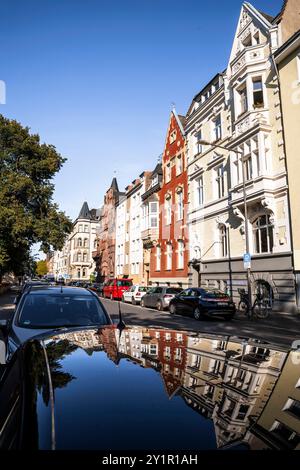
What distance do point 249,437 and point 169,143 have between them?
113 feet

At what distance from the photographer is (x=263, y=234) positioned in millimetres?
19297

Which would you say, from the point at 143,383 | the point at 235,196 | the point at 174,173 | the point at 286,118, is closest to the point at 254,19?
the point at 286,118

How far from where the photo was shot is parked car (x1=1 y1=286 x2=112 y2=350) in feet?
13.4

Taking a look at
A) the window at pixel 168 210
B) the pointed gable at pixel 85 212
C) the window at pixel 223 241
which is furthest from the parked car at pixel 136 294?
the pointed gable at pixel 85 212

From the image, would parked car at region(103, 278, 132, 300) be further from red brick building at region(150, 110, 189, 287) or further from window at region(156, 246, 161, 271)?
window at region(156, 246, 161, 271)

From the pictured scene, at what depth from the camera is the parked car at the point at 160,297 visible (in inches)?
774

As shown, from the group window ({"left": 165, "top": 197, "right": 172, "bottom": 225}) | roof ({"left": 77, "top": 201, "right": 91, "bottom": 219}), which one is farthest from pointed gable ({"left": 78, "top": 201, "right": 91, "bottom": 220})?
window ({"left": 165, "top": 197, "right": 172, "bottom": 225})

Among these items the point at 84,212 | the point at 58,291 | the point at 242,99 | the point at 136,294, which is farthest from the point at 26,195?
the point at 84,212

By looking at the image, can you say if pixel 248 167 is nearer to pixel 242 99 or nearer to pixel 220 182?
pixel 220 182

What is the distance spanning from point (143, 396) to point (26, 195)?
87.9 ft

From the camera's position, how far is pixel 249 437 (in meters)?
1.35

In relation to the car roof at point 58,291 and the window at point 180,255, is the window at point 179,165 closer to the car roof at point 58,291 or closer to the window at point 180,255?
the window at point 180,255

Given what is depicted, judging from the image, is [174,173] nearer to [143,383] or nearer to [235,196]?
[235,196]
